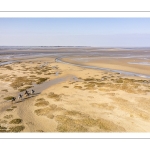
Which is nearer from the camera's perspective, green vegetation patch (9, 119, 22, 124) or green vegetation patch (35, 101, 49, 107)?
green vegetation patch (9, 119, 22, 124)

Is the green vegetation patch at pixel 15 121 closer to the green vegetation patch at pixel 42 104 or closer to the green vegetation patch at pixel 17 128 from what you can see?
the green vegetation patch at pixel 17 128

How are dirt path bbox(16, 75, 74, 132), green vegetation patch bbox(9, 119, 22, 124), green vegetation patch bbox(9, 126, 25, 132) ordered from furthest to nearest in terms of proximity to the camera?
1. green vegetation patch bbox(9, 119, 22, 124)
2. dirt path bbox(16, 75, 74, 132)
3. green vegetation patch bbox(9, 126, 25, 132)

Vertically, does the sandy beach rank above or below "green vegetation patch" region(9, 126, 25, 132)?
above

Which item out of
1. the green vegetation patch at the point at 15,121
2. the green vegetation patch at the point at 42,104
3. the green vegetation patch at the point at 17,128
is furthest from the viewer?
the green vegetation patch at the point at 42,104

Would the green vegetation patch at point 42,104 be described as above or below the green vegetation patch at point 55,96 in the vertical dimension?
below

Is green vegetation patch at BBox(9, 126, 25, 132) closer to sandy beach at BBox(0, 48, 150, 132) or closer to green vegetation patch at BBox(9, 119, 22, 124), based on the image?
sandy beach at BBox(0, 48, 150, 132)

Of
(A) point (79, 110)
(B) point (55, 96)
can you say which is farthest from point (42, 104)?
(A) point (79, 110)

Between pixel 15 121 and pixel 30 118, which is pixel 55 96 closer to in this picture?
pixel 30 118

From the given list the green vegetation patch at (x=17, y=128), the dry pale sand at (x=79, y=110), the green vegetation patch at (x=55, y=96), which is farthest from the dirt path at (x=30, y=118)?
the green vegetation patch at (x=55, y=96)

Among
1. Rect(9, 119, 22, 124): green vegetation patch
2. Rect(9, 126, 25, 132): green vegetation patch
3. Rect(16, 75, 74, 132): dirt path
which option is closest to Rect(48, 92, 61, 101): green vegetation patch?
Rect(16, 75, 74, 132): dirt path
